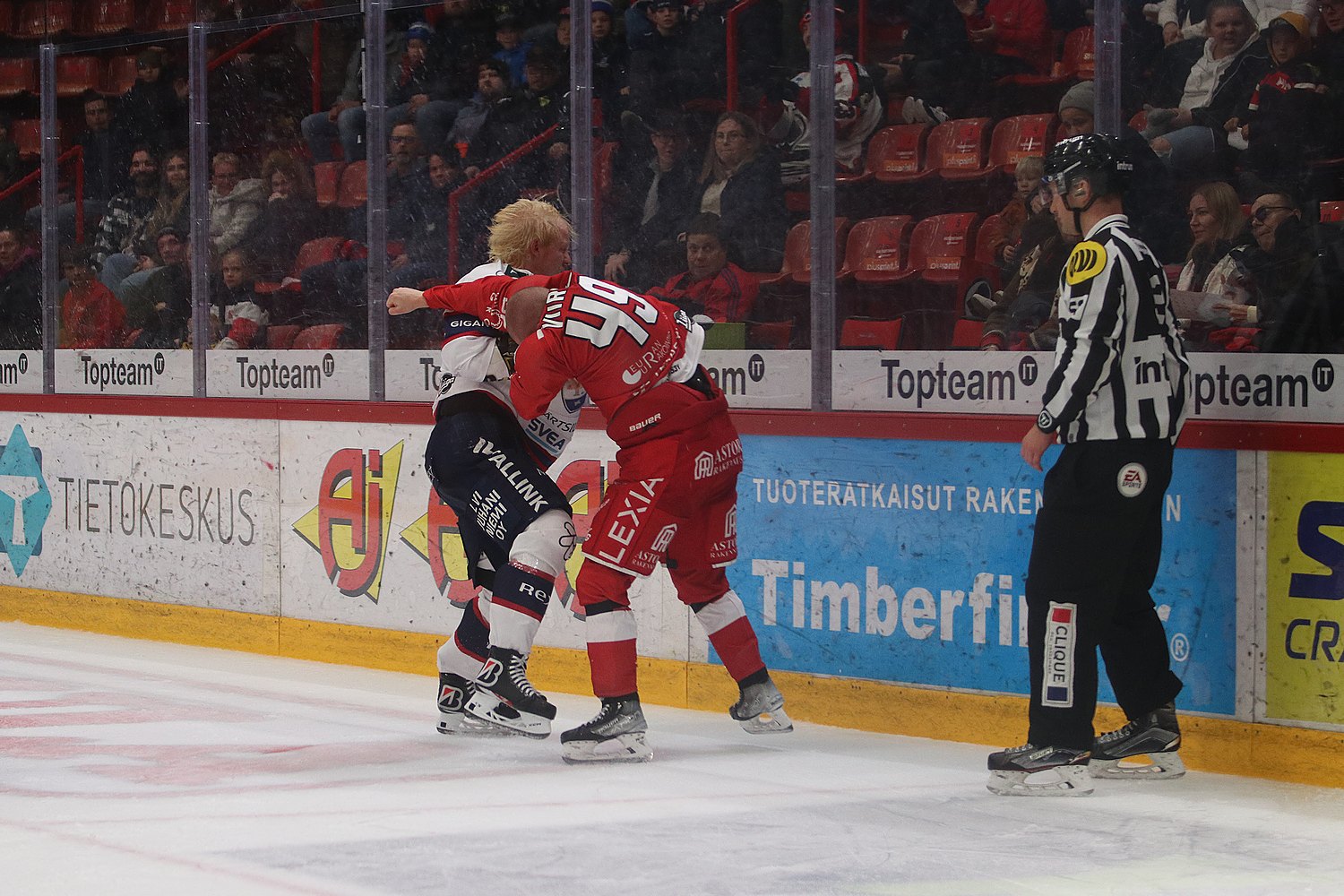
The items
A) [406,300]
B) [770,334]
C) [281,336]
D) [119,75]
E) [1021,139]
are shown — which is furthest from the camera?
[119,75]

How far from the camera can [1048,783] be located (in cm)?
417

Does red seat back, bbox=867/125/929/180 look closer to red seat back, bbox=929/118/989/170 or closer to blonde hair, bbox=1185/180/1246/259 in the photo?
red seat back, bbox=929/118/989/170

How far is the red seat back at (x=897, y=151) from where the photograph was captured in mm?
5273

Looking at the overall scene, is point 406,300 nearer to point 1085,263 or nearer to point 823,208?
point 823,208

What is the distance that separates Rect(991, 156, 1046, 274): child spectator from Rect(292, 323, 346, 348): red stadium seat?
9.48 ft

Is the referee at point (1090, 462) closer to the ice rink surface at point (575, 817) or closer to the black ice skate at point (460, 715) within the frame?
the ice rink surface at point (575, 817)

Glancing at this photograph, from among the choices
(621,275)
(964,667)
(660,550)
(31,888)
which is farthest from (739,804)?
(621,275)

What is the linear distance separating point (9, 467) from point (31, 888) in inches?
203

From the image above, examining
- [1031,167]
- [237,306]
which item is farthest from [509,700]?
[237,306]

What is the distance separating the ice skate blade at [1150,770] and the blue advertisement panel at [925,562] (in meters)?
0.22

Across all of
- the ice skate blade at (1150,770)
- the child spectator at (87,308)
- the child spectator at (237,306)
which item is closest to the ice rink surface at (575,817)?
the ice skate blade at (1150,770)

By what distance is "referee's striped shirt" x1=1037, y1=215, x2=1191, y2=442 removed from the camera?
415 centimetres

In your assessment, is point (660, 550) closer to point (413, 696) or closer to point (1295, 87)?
point (413, 696)

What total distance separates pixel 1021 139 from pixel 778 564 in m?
1.47
